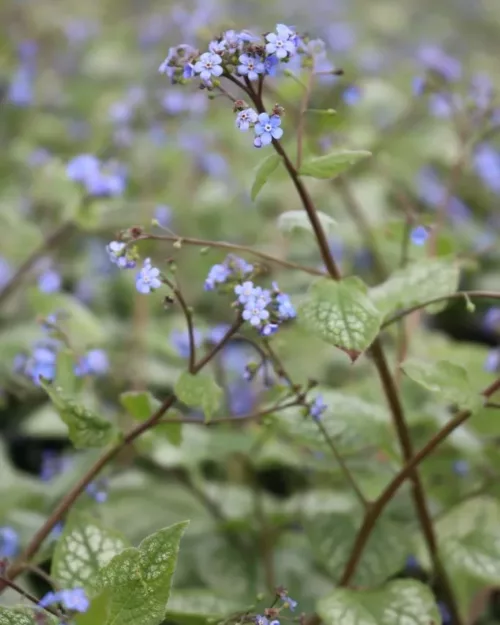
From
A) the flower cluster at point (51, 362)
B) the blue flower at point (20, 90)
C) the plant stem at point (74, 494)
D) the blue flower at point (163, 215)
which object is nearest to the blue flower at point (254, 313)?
the plant stem at point (74, 494)

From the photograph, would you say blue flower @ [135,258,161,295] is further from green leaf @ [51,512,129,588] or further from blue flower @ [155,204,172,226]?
blue flower @ [155,204,172,226]

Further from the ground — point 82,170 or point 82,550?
point 82,170

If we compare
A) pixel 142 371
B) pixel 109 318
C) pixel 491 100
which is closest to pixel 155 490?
pixel 142 371

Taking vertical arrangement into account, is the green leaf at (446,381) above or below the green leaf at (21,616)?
above

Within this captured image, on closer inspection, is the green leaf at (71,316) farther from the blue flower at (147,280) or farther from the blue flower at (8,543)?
the blue flower at (147,280)

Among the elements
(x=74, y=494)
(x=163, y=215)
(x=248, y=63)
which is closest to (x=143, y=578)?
(x=74, y=494)

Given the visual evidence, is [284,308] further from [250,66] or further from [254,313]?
[250,66]
